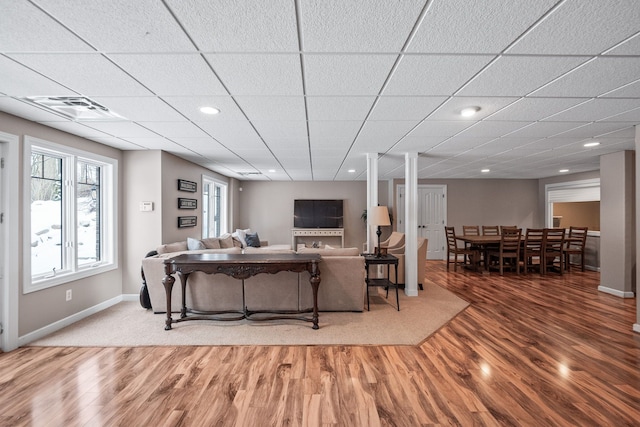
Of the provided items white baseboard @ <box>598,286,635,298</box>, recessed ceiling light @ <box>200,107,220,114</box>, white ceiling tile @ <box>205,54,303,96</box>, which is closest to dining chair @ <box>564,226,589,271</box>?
white baseboard @ <box>598,286,635,298</box>

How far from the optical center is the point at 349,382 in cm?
229

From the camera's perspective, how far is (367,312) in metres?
3.89

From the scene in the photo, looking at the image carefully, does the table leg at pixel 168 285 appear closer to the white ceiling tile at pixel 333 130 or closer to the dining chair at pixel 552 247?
the white ceiling tile at pixel 333 130

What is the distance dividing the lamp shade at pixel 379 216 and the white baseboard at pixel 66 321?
3.80 metres

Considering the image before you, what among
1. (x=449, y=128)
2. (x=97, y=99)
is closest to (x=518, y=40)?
(x=449, y=128)

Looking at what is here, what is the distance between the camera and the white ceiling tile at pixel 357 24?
1407 mm

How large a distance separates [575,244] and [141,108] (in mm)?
8885

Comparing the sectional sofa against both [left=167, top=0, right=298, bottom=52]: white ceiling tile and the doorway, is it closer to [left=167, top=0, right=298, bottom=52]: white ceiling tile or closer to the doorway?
[left=167, top=0, right=298, bottom=52]: white ceiling tile

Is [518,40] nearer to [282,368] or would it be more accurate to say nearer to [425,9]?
[425,9]

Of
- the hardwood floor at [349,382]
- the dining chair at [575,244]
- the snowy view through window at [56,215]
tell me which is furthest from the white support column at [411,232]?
the snowy view through window at [56,215]

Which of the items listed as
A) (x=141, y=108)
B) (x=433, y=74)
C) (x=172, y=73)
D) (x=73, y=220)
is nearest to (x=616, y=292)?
(x=433, y=74)

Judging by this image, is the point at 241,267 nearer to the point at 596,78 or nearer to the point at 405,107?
the point at 405,107

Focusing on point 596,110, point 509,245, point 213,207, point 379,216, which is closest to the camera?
point 596,110

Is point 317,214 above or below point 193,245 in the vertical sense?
above
